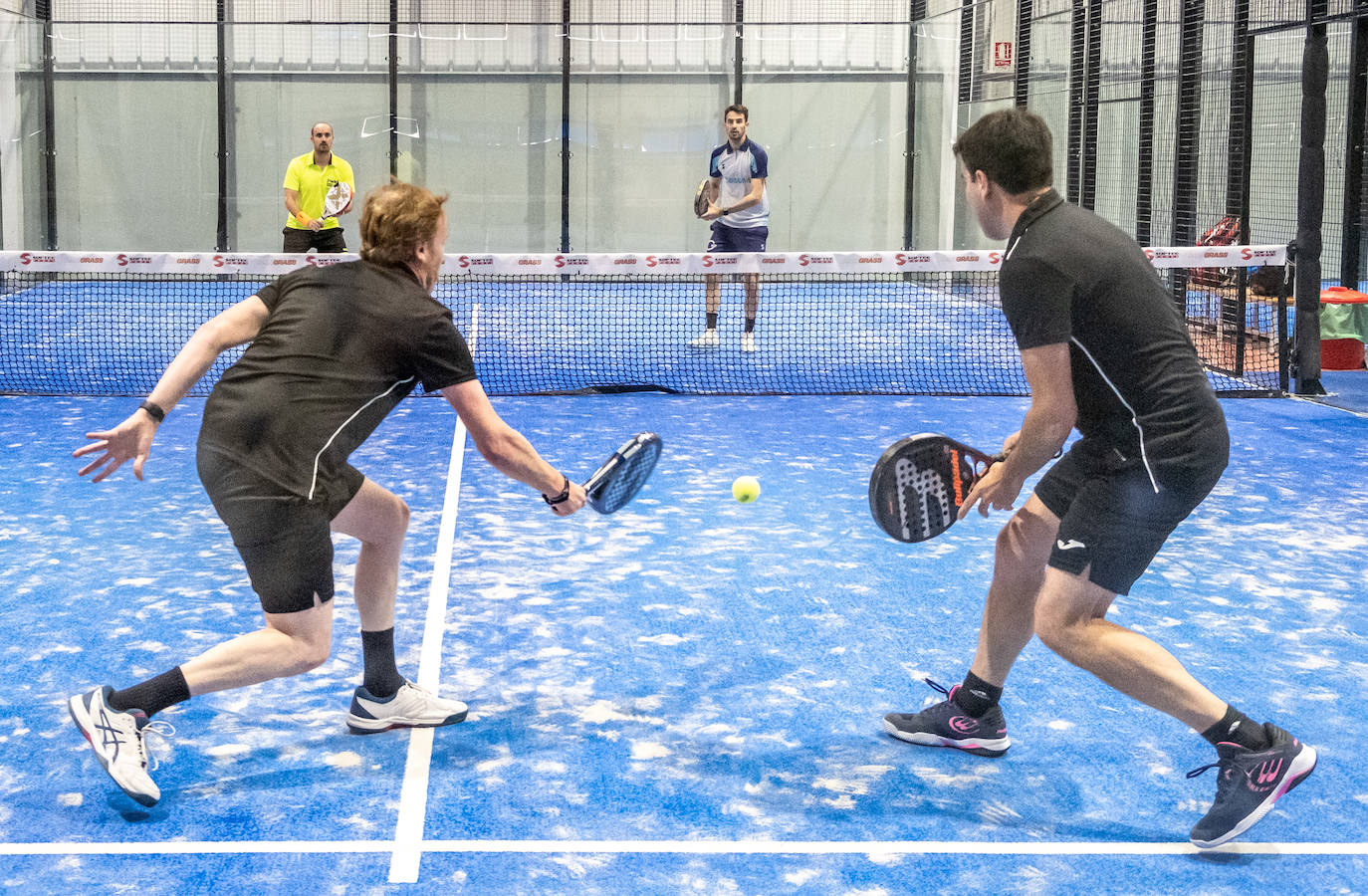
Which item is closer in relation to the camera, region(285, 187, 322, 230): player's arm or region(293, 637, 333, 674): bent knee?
region(293, 637, 333, 674): bent knee

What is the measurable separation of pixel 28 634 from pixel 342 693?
1.13m

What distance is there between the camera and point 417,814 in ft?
10.7

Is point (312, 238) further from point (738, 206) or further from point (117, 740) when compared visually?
point (117, 740)

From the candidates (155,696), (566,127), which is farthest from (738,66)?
(155,696)

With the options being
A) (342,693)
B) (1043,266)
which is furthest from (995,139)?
(342,693)

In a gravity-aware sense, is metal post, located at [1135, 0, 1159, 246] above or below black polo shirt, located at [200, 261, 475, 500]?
above

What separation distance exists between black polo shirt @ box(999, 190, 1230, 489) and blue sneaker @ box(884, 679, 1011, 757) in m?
0.86

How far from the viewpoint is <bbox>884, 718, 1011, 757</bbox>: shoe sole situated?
12.1 ft

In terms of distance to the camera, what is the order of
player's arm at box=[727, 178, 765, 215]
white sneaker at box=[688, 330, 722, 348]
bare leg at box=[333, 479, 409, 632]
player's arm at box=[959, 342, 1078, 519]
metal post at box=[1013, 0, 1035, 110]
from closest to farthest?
1. player's arm at box=[959, 342, 1078, 519]
2. bare leg at box=[333, 479, 409, 632]
3. player's arm at box=[727, 178, 765, 215]
4. white sneaker at box=[688, 330, 722, 348]
5. metal post at box=[1013, 0, 1035, 110]

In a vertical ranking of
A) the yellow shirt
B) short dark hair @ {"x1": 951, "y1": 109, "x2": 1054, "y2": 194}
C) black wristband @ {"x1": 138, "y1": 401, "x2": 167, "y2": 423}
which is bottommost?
black wristband @ {"x1": 138, "y1": 401, "x2": 167, "y2": 423}

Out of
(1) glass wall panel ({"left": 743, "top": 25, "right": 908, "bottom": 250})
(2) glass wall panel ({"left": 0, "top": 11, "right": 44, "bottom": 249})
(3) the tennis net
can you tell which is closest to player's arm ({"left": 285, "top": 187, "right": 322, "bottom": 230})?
(3) the tennis net

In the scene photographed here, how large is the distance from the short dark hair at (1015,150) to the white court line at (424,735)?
189 centimetres

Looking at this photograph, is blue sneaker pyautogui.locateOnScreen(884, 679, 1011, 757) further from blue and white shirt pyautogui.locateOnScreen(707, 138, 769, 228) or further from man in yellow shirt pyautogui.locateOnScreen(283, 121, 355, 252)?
man in yellow shirt pyautogui.locateOnScreen(283, 121, 355, 252)

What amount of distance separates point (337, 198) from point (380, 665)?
29.1 feet
